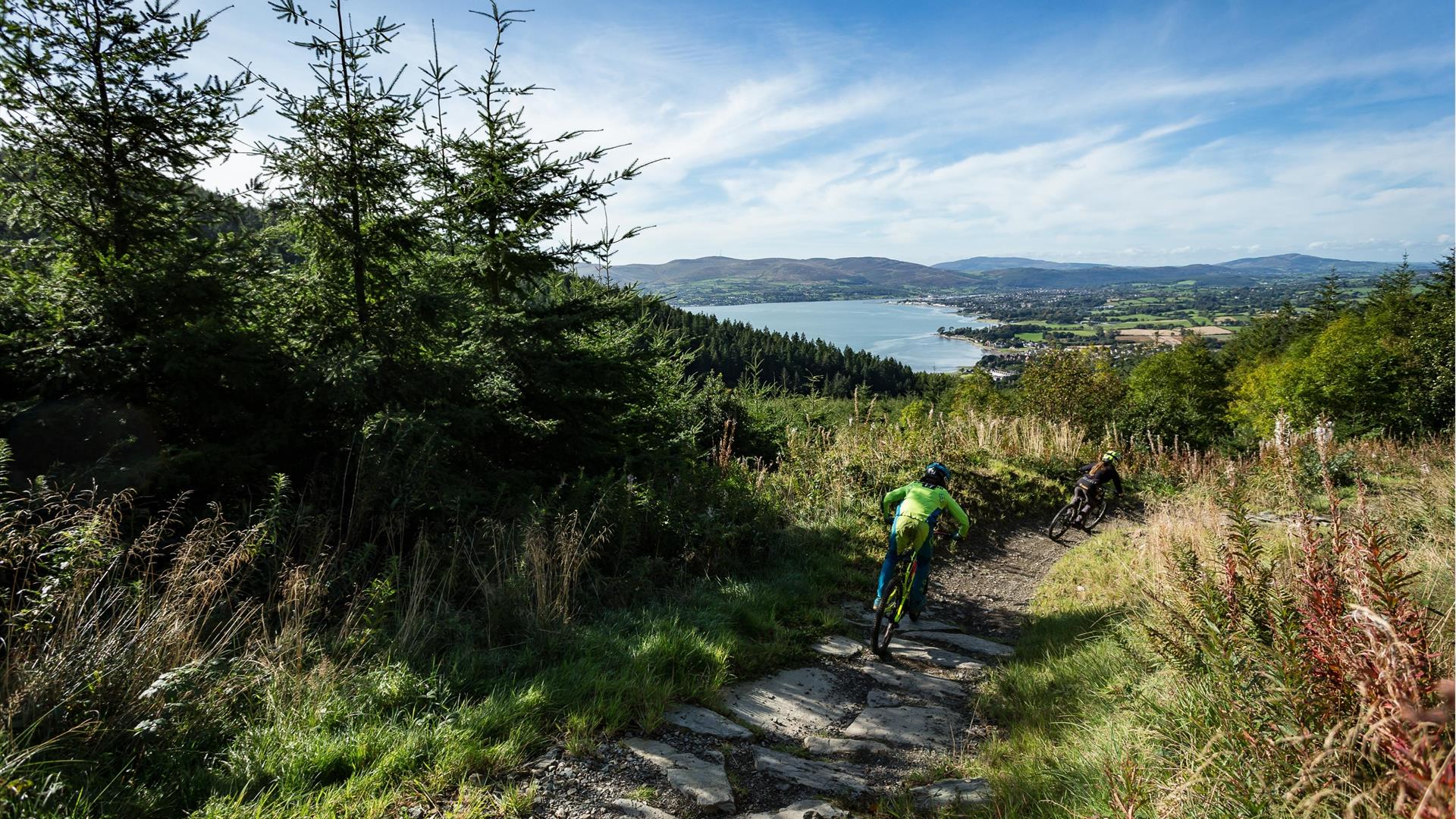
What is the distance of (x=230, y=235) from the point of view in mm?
5621

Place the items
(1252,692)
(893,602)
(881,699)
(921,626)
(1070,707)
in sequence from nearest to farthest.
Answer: (1252,692), (1070,707), (881,699), (893,602), (921,626)

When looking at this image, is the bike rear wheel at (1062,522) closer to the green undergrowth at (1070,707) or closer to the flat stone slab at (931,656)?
the green undergrowth at (1070,707)

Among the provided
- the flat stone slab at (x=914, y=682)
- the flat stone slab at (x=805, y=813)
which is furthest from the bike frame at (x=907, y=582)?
the flat stone slab at (x=805, y=813)

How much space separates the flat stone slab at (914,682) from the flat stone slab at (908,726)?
0.27 m

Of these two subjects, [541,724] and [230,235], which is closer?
[541,724]

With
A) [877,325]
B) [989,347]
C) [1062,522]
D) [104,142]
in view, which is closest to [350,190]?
[104,142]

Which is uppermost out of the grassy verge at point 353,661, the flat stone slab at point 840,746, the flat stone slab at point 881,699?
the grassy verge at point 353,661

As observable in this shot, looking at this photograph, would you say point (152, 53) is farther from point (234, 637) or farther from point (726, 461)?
point (726, 461)

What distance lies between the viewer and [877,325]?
133625 mm

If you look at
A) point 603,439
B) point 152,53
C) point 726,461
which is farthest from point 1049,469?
point 152,53

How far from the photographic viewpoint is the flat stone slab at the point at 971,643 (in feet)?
18.2

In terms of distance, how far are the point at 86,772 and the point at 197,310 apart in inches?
143

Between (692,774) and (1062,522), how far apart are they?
832cm

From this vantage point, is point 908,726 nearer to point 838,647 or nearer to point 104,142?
point 838,647
